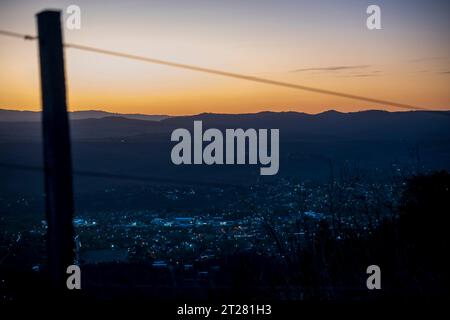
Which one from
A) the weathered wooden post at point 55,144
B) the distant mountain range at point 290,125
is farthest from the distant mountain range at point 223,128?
the weathered wooden post at point 55,144

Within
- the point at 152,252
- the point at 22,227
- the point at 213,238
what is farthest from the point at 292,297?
the point at 22,227

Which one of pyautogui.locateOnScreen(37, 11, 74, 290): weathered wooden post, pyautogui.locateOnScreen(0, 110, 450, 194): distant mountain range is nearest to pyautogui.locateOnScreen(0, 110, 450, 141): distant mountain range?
pyautogui.locateOnScreen(0, 110, 450, 194): distant mountain range

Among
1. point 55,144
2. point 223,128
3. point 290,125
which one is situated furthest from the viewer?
point 290,125

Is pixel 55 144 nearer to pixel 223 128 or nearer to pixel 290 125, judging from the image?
pixel 223 128

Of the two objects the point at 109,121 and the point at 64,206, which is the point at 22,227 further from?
the point at 109,121

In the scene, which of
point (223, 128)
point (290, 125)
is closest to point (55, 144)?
point (223, 128)

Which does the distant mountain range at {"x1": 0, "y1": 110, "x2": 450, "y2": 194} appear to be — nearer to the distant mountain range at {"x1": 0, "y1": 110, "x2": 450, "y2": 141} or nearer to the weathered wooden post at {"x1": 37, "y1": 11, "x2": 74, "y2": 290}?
the distant mountain range at {"x1": 0, "y1": 110, "x2": 450, "y2": 141}

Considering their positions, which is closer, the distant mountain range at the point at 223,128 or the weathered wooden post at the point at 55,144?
the weathered wooden post at the point at 55,144

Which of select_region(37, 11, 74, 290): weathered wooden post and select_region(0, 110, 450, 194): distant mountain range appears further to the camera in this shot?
select_region(0, 110, 450, 194): distant mountain range

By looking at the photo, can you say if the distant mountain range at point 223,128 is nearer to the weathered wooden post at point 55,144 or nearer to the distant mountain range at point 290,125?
the distant mountain range at point 290,125

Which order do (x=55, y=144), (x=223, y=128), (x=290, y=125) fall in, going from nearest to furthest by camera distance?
1. (x=55, y=144)
2. (x=223, y=128)
3. (x=290, y=125)

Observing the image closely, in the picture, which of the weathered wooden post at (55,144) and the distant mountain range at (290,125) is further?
the distant mountain range at (290,125)

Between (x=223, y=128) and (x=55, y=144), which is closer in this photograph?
(x=55, y=144)
